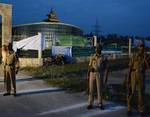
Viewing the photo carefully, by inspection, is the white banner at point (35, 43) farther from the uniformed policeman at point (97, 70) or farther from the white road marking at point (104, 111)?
the uniformed policeman at point (97, 70)

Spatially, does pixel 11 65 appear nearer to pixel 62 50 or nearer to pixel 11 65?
pixel 11 65

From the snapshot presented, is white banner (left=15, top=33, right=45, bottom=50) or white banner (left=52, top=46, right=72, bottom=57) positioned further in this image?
white banner (left=52, top=46, right=72, bottom=57)

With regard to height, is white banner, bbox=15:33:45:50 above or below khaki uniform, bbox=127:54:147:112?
above

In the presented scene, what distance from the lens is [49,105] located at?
12.6 m

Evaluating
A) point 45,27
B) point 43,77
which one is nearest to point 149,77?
point 43,77

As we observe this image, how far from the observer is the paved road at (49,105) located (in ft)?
37.7

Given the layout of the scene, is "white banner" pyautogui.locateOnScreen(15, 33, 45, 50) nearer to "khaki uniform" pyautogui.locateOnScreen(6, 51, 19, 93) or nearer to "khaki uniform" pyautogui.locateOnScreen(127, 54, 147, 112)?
"khaki uniform" pyautogui.locateOnScreen(6, 51, 19, 93)

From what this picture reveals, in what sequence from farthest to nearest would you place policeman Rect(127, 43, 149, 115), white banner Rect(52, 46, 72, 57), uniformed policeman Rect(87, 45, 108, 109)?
1. white banner Rect(52, 46, 72, 57)
2. uniformed policeman Rect(87, 45, 108, 109)
3. policeman Rect(127, 43, 149, 115)

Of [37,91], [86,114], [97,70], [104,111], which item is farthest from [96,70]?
[37,91]

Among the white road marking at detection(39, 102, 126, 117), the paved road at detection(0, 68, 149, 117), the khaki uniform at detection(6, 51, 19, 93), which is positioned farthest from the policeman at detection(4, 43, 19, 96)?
the white road marking at detection(39, 102, 126, 117)

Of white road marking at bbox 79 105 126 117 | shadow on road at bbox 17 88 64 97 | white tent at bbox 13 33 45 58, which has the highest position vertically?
white tent at bbox 13 33 45 58

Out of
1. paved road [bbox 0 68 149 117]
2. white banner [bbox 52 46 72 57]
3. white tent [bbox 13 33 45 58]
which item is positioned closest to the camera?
paved road [bbox 0 68 149 117]

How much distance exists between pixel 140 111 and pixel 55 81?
6026mm

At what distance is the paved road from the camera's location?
452 inches
